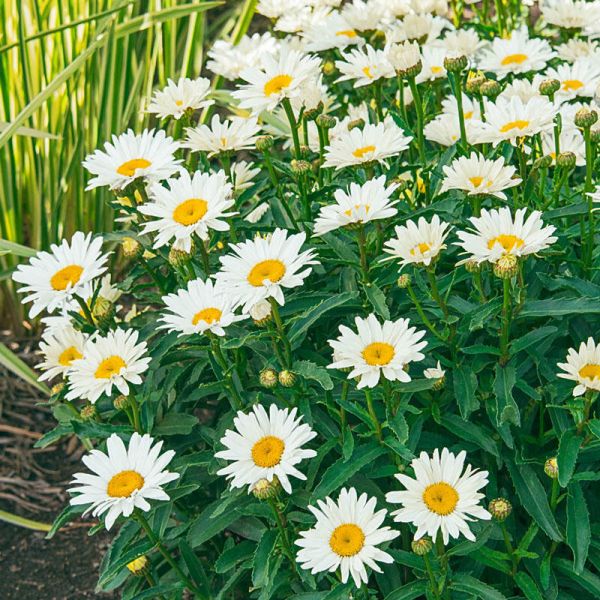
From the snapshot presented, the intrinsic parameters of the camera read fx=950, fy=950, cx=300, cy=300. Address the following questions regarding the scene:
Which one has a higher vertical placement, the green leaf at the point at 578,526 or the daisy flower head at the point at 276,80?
the daisy flower head at the point at 276,80

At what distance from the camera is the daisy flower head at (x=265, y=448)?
1.67m

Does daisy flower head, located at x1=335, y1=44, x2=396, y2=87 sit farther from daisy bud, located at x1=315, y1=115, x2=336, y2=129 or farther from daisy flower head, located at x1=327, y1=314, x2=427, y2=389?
daisy flower head, located at x1=327, y1=314, x2=427, y2=389

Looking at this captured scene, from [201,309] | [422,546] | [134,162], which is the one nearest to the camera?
[422,546]

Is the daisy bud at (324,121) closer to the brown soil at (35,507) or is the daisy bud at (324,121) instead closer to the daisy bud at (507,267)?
the daisy bud at (507,267)

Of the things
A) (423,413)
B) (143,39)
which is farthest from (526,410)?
(143,39)

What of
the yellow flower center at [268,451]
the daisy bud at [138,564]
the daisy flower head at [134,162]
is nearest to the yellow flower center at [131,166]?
the daisy flower head at [134,162]

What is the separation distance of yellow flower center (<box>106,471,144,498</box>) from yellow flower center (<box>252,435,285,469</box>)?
0.22 metres

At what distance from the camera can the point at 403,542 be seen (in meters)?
1.90

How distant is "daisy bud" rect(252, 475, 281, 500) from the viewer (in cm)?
166

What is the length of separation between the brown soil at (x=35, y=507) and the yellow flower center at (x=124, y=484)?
915 millimetres

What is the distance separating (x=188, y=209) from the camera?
1.93m

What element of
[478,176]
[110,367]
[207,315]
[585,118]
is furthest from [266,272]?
[585,118]

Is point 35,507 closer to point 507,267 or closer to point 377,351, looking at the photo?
point 377,351

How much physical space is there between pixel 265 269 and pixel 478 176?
1.58ft
